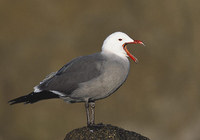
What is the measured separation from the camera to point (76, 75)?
5855 millimetres

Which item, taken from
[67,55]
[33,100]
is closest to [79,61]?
[33,100]

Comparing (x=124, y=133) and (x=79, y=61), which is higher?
(x=79, y=61)

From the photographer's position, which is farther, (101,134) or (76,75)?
(76,75)

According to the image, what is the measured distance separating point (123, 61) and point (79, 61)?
55 centimetres

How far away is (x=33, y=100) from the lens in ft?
19.2

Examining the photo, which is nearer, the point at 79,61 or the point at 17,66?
the point at 79,61

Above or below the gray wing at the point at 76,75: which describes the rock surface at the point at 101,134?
below

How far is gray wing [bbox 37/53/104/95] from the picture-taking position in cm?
580

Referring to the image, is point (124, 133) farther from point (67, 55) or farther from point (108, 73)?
point (67, 55)

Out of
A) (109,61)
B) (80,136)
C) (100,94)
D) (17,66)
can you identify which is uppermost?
(17,66)

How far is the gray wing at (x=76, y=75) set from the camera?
228 inches

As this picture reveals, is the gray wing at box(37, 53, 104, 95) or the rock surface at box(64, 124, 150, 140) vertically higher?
the gray wing at box(37, 53, 104, 95)

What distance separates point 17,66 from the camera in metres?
11.9

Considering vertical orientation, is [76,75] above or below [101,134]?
above
